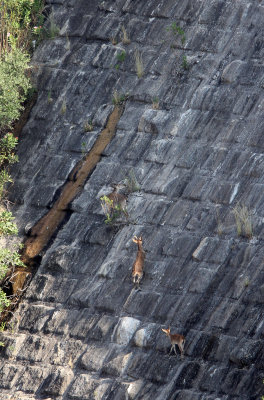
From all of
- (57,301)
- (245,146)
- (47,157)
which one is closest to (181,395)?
(57,301)

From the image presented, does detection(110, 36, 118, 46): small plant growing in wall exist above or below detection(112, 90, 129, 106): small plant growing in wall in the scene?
above

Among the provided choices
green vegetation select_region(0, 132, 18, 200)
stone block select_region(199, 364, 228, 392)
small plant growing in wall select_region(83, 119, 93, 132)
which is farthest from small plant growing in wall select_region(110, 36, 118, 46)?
stone block select_region(199, 364, 228, 392)

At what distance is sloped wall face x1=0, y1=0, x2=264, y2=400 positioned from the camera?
14266mm

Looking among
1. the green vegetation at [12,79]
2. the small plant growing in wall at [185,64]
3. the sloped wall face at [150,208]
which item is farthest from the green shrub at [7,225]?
the small plant growing in wall at [185,64]

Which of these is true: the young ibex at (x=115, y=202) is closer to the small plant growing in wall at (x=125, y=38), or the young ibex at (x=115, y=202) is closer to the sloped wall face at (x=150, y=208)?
the sloped wall face at (x=150, y=208)

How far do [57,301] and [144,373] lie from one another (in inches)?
90.2

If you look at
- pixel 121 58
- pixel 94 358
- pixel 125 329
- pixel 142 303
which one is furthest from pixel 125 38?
pixel 94 358

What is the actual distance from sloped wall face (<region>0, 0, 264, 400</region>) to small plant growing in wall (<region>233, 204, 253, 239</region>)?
0.02 metres

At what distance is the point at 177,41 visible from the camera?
18.1 m

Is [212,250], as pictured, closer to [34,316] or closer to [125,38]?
[34,316]

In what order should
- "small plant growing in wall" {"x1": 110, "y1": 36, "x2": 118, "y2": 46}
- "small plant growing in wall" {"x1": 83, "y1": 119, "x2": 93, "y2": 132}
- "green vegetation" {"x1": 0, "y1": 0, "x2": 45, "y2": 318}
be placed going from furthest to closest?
"small plant growing in wall" {"x1": 110, "y1": 36, "x2": 118, "y2": 46} < "small plant growing in wall" {"x1": 83, "y1": 119, "x2": 93, "y2": 132} < "green vegetation" {"x1": 0, "y1": 0, "x2": 45, "y2": 318}

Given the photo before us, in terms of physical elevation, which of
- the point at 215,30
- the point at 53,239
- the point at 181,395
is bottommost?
the point at 181,395

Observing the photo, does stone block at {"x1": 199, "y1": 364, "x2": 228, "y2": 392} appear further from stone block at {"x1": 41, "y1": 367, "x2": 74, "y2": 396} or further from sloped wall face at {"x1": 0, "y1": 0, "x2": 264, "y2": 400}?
stone block at {"x1": 41, "y1": 367, "x2": 74, "y2": 396}

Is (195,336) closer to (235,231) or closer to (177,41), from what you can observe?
(235,231)
